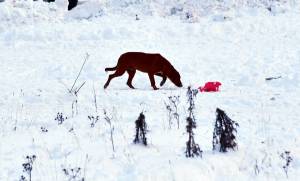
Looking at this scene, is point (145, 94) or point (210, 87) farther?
point (210, 87)

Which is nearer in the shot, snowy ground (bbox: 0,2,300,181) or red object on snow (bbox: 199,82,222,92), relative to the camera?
snowy ground (bbox: 0,2,300,181)

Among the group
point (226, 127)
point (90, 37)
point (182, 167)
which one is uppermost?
point (90, 37)

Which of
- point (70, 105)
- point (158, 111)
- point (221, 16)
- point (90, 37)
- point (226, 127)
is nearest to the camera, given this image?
point (226, 127)

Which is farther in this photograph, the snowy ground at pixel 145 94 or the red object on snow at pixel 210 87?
the red object on snow at pixel 210 87

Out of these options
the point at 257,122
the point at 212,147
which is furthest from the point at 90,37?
the point at 212,147

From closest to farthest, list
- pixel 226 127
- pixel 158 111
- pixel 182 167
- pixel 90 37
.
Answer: pixel 182 167
pixel 226 127
pixel 158 111
pixel 90 37

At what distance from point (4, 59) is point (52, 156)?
28.9 ft

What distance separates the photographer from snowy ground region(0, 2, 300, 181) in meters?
5.67

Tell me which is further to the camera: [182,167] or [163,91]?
[163,91]

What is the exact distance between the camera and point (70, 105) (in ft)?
30.1

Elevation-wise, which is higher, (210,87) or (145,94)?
(210,87)

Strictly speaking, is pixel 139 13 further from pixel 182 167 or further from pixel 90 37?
pixel 182 167

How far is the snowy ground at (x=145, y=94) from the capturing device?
5.67 m

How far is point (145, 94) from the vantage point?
9.78m
